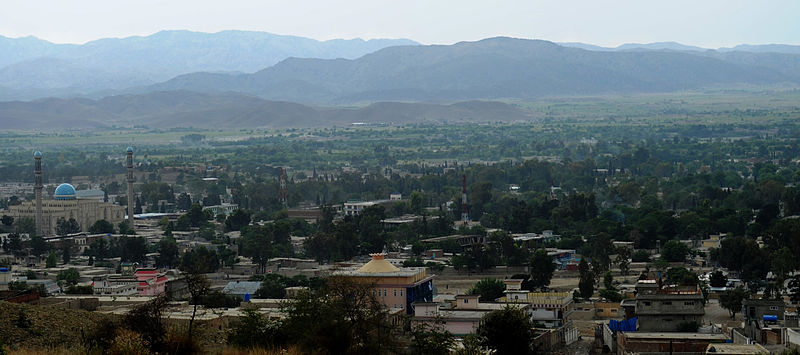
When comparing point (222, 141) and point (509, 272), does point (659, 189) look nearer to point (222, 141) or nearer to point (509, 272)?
point (509, 272)

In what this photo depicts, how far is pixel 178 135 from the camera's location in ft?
585

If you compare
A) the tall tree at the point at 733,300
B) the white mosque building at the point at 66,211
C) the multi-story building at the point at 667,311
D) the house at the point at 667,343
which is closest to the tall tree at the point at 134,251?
the white mosque building at the point at 66,211

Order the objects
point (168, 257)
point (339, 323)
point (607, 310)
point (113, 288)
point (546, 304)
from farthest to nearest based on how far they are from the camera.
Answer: point (168, 257)
point (113, 288)
point (607, 310)
point (546, 304)
point (339, 323)

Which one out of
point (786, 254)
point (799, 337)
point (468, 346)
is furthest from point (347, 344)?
point (786, 254)

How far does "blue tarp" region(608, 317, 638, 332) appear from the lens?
107 feet

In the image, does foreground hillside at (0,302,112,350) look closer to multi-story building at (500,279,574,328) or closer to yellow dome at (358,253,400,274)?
yellow dome at (358,253,400,274)

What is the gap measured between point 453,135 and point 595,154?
4111cm

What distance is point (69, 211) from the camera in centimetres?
6812

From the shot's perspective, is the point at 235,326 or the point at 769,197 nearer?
the point at 235,326

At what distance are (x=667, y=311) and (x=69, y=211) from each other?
41380mm

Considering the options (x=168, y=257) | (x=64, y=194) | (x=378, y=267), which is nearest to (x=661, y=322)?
(x=378, y=267)

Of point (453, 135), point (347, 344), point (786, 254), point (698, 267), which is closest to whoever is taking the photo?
point (347, 344)

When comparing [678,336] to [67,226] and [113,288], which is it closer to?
[113,288]

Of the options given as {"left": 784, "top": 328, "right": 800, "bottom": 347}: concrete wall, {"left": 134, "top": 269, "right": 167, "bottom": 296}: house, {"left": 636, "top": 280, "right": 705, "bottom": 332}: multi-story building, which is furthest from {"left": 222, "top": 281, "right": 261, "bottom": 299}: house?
{"left": 784, "top": 328, "right": 800, "bottom": 347}: concrete wall
